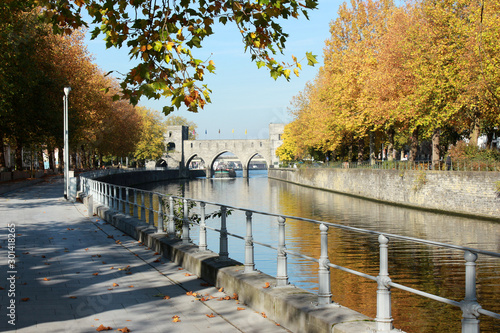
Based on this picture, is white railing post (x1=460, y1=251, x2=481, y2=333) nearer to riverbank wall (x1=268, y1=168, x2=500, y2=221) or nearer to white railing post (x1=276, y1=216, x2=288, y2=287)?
white railing post (x1=276, y1=216, x2=288, y2=287)

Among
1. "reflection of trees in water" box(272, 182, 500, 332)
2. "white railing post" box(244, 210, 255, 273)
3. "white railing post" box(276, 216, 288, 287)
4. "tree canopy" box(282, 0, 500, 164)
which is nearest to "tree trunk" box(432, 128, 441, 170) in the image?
"tree canopy" box(282, 0, 500, 164)

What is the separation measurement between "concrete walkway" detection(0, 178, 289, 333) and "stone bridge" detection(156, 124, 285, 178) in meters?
99.7

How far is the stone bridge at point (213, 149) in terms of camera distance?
115m

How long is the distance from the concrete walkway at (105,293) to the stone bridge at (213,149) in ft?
327

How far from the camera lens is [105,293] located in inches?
305

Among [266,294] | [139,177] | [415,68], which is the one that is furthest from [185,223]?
[139,177]

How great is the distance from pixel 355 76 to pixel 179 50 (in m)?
32.6

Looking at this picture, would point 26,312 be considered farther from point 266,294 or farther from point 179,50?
point 179,50

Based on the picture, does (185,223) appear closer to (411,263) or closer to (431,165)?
(411,263)

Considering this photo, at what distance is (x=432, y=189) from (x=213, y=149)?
88880 mm

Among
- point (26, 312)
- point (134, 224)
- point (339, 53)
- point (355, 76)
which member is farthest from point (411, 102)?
point (26, 312)

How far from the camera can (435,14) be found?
2870cm

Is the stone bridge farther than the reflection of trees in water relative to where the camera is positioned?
Yes

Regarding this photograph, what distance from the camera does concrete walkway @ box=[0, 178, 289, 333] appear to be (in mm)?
6210
